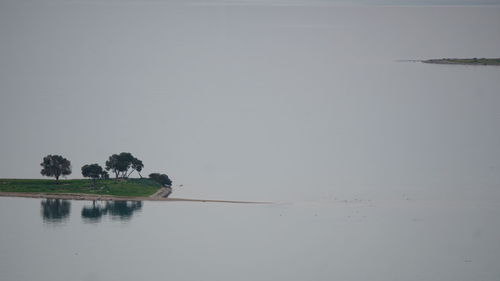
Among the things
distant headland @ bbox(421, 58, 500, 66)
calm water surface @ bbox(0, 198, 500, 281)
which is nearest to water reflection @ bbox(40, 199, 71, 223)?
calm water surface @ bbox(0, 198, 500, 281)

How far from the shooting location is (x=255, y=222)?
208ft

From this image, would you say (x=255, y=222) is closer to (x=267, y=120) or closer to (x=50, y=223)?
(x=50, y=223)

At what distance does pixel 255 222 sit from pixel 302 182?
1305 cm

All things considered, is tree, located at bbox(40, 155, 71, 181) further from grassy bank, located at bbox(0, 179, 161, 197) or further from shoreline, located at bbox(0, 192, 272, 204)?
shoreline, located at bbox(0, 192, 272, 204)

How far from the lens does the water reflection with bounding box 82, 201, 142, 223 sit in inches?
2591

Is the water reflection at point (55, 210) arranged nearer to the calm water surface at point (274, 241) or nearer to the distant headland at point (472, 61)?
the calm water surface at point (274, 241)

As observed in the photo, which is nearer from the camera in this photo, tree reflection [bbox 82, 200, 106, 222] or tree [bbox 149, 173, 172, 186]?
tree reflection [bbox 82, 200, 106, 222]

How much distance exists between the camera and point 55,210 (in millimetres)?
67750

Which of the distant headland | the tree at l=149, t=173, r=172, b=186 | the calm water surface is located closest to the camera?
the calm water surface

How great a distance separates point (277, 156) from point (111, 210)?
889 inches

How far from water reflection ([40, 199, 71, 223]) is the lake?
0.21 metres

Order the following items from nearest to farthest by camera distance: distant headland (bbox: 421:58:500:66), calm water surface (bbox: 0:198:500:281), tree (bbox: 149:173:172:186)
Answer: calm water surface (bbox: 0:198:500:281) → tree (bbox: 149:173:172:186) → distant headland (bbox: 421:58:500:66)

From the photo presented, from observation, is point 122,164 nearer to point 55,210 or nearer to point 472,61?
A: point 55,210

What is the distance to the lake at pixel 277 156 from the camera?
2163 inches
